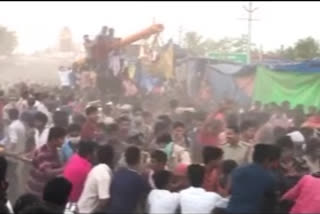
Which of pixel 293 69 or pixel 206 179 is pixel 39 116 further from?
pixel 293 69

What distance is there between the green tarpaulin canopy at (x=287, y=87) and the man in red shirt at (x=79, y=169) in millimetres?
6850

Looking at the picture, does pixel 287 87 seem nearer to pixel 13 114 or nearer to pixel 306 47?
pixel 13 114

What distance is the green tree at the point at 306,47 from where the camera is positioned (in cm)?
2445

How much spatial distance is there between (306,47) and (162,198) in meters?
18.8

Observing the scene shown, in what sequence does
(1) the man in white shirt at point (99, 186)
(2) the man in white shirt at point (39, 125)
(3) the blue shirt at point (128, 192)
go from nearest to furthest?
(3) the blue shirt at point (128, 192) → (1) the man in white shirt at point (99, 186) → (2) the man in white shirt at point (39, 125)

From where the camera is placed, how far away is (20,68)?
40062mm

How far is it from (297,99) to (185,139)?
5.41 m

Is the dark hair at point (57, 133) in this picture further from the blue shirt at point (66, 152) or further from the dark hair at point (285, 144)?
the dark hair at point (285, 144)

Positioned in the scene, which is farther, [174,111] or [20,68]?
[20,68]

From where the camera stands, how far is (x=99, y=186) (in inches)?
281

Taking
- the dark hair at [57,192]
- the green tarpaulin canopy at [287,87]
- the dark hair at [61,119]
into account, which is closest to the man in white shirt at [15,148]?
the dark hair at [61,119]

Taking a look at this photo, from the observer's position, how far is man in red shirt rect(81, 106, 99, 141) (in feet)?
31.8

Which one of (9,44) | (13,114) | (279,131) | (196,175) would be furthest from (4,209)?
(9,44)

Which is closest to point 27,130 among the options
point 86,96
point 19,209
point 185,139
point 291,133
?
point 185,139
